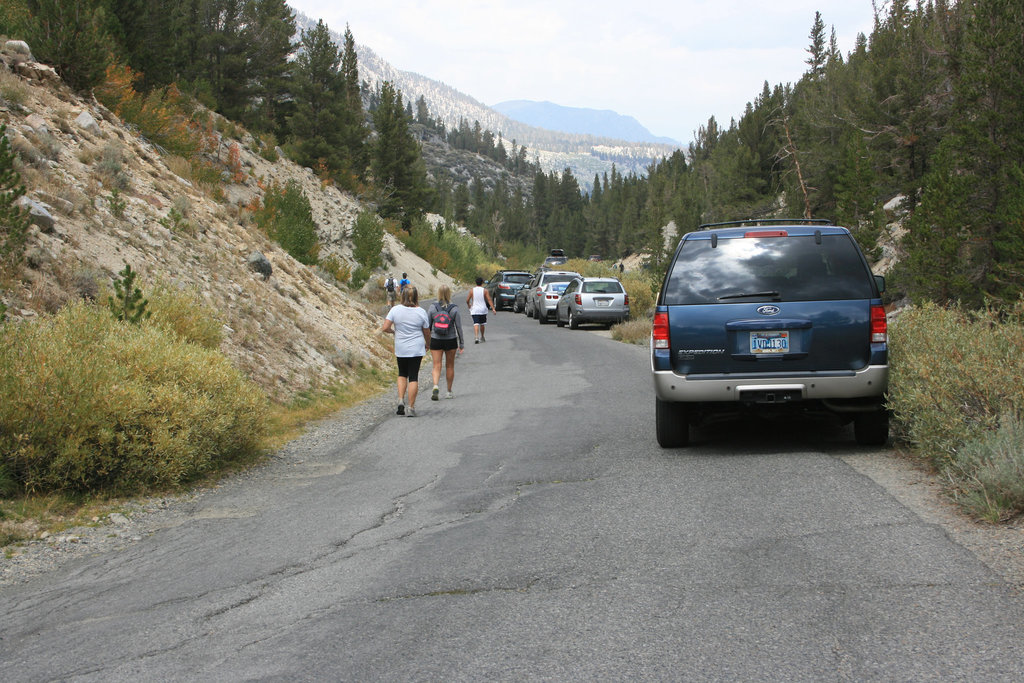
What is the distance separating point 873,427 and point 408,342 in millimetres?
6455

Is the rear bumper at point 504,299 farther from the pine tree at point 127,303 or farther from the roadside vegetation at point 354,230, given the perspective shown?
the pine tree at point 127,303

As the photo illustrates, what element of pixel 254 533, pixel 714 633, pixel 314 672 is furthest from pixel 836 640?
pixel 254 533

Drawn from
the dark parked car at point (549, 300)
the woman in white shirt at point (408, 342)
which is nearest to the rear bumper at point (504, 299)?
the dark parked car at point (549, 300)

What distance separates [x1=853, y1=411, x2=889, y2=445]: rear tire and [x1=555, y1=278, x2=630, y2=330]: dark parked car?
21.2 meters

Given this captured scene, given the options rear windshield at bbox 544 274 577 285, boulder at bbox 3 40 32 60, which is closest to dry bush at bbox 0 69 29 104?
boulder at bbox 3 40 32 60

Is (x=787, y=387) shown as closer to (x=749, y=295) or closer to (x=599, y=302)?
(x=749, y=295)

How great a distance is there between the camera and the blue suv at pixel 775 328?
7648mm

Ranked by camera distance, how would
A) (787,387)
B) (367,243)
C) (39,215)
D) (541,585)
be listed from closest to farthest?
(541,585) < (787,387) < (39,215) < (367,243)

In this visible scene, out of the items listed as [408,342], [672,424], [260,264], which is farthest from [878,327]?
Answer: [260,264]

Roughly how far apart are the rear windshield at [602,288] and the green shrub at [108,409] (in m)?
21.5

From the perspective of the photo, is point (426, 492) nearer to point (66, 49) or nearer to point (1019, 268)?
point (66, 49)

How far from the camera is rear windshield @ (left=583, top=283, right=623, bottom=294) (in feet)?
97.0

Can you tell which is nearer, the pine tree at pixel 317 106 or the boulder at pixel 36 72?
the boulder at pixel 36 72

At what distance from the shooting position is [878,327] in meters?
7.68
